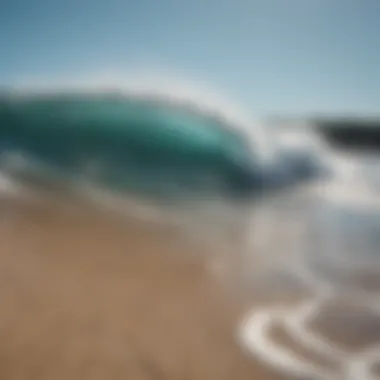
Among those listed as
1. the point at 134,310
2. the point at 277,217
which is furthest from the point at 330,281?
the point at 134,310

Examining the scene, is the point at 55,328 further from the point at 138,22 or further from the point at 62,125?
the point at 138,22

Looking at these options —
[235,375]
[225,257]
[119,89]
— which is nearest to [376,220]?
[225,257]

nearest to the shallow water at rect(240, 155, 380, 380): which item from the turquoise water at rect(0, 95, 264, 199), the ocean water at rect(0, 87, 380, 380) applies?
the ocean water at rect(0, 87, 380, 380)

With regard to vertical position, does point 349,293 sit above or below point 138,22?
below

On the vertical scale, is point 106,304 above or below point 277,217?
below

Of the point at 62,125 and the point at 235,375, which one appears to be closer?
the point at 235,375

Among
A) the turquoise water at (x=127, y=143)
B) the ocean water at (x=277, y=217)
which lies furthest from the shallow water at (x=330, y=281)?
the turquoise water at (x=127, y=143)

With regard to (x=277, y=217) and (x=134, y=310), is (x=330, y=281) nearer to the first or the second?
(x=277, y=217)

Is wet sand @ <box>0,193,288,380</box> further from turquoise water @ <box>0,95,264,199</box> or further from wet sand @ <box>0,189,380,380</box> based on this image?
turquoise water @ <box>0,95,264,199</box>

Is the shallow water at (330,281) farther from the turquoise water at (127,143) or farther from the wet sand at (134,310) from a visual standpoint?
the turquoise water at (127,143)

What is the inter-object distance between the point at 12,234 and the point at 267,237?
1.90 feet

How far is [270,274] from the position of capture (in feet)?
3.73

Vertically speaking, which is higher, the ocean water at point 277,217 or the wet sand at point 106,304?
the ocean water at point 277,217

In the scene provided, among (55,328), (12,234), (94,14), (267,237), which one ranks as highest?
(94,14)
